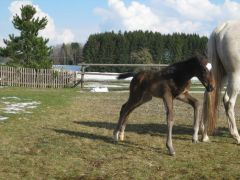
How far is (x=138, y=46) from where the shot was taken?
54.5 metres

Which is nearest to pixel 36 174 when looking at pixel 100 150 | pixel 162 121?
pixel 100 150

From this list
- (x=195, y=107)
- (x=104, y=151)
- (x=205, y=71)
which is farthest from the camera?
(x=195, y=107)

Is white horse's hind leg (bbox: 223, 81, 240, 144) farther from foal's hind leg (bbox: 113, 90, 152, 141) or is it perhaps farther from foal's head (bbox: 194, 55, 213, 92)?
foal's hind leg (bbox: 113, 90, 152, 141)

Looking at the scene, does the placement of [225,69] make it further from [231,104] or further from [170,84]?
[170,84]

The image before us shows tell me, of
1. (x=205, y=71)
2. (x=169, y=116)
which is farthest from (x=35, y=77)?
(x=205, y=71)

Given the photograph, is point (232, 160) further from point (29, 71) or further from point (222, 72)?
point (29, 71)

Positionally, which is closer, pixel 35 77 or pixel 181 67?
pixel 181 67

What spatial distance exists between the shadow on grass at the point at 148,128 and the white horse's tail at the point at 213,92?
950mm

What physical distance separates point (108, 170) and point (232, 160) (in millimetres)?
1896

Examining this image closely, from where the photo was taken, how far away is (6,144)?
6703mm

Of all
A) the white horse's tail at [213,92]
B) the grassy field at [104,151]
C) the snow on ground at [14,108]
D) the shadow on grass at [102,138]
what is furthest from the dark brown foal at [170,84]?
the snow on ground at [14,108]

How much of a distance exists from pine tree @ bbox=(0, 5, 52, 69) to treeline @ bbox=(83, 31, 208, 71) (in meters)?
25.8

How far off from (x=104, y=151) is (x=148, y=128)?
2.56 m

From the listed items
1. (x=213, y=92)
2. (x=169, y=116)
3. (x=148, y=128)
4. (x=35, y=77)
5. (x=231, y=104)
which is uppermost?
(x=213, y=92)
